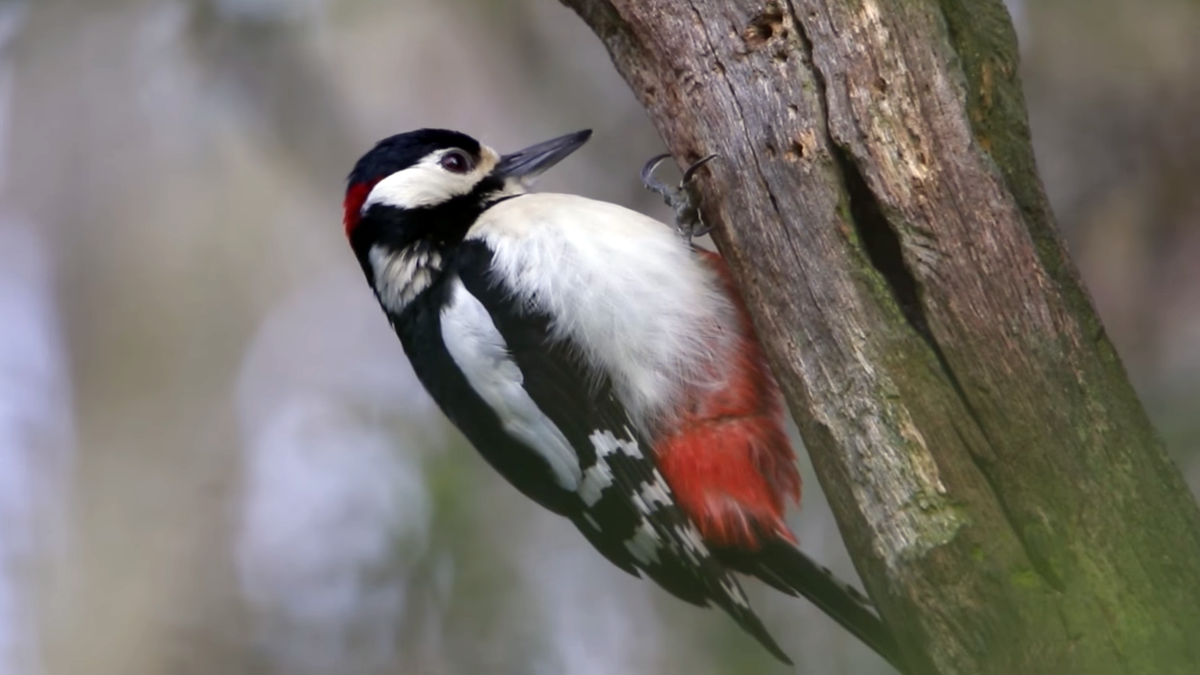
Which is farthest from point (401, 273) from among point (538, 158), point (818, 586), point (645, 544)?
point (818, 586)

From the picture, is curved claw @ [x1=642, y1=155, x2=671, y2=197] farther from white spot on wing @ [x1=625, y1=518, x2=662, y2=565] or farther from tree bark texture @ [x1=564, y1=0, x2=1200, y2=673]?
white spot on wing @ [x1=625, y1=518, x2=662, y2=565]

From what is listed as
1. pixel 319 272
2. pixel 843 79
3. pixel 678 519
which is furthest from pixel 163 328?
pixel 843 79

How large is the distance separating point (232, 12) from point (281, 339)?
1.44 m

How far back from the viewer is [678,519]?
9.82 feet

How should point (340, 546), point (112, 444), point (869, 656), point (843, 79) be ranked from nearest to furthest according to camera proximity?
1. point (843, 79)
2. point (869, 656)
3. point (340, 546)
4. point (112, 444)

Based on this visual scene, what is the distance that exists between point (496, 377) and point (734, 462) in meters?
0.64

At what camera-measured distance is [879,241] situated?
7.52ft

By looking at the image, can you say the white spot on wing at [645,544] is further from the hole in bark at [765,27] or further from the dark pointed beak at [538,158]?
the hole in bark at [765,27]

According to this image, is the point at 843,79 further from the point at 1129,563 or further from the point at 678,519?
the point at 678,519

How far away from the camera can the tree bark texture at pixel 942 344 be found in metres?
2.05

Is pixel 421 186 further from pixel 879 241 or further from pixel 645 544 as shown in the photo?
pixel 879 241

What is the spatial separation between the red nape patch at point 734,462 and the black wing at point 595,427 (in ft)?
0.35

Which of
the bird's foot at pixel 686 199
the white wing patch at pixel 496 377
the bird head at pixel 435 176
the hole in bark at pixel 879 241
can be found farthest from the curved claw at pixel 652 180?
the hole in bark at pixel 879 241

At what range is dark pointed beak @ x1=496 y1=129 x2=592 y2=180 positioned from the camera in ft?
11.0
